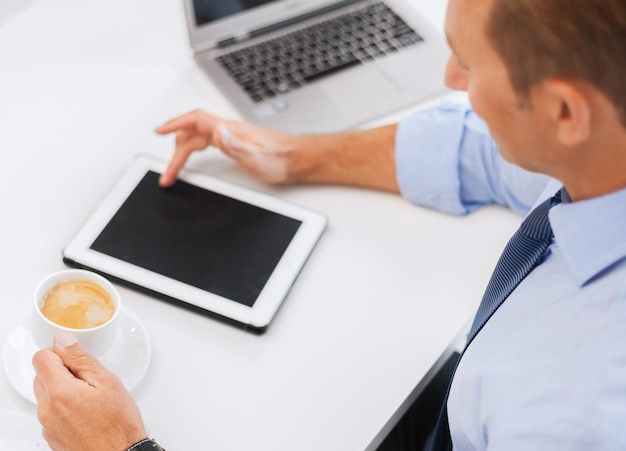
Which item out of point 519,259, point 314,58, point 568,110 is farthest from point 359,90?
point 568,110

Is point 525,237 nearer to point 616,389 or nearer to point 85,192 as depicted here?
point 616,389

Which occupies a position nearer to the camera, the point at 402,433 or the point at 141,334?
the point at 141,334

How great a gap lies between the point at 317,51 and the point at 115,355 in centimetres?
63

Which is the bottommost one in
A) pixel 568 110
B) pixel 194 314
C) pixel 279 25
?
pixel 194 314

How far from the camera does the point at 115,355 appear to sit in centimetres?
98

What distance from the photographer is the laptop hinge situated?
53.6 inches

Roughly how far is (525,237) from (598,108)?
233 mm

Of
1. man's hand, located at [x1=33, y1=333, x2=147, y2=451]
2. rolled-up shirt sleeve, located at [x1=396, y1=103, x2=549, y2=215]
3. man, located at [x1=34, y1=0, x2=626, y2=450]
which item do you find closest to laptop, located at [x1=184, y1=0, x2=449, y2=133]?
rolled-up shirt sleeve, located at [x1=396, y1=103, x2=549, y2=215]

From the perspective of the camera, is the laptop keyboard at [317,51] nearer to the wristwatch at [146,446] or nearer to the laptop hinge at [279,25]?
the laptop hinge at [279,25]

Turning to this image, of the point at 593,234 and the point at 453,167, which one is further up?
the point at 593,234

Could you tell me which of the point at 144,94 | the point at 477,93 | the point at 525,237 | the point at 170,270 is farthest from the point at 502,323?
the point at 144,94

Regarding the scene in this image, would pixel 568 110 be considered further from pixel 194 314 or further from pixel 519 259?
pixel 194 314

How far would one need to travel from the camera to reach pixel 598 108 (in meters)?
0.71

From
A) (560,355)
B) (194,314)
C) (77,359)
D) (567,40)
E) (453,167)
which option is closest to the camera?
(567,40)
